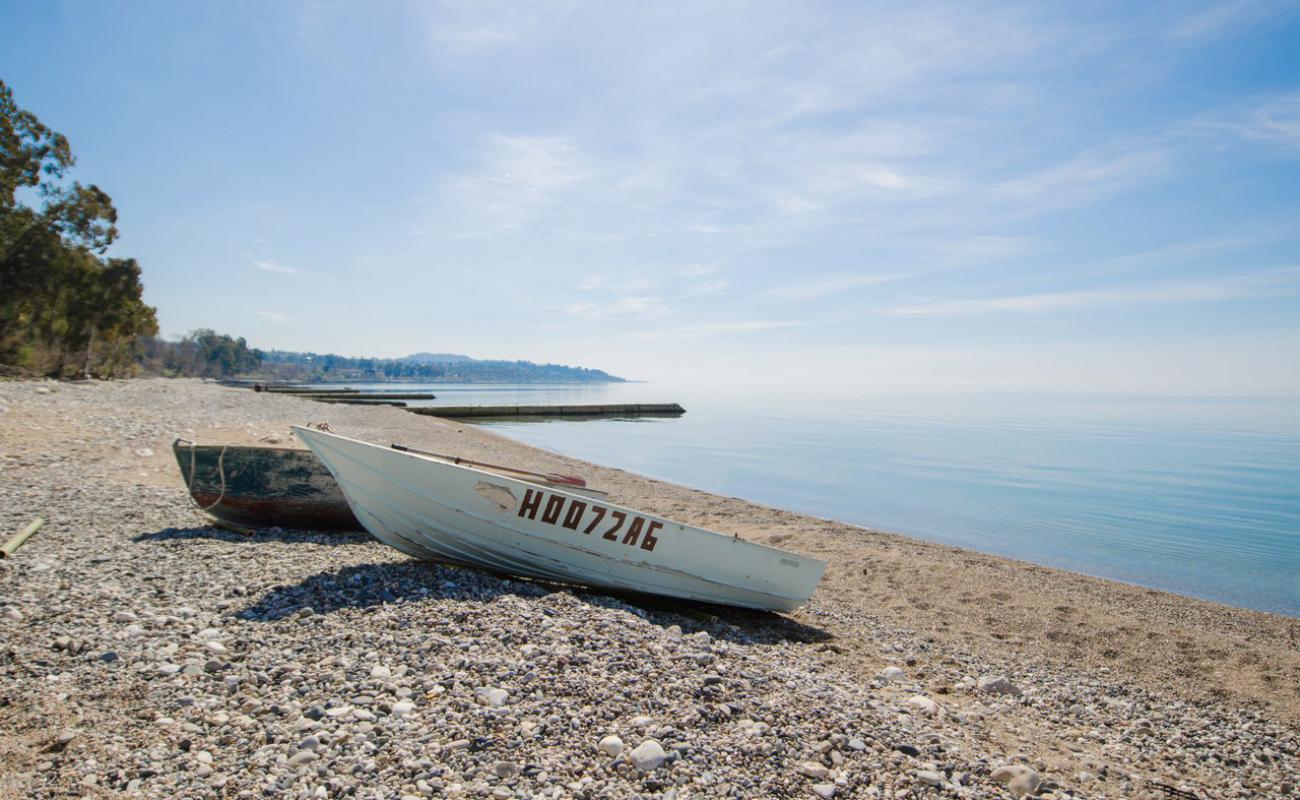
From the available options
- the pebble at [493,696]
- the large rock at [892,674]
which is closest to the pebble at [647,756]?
the pebble at [493,696]

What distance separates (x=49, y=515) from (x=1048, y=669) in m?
13.2

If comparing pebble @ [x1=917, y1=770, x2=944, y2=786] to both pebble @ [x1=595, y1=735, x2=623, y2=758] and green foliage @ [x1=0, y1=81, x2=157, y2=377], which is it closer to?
pebble @ [x1=595, y1=735, x2=623, y2=758]

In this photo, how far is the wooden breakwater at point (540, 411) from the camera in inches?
2304

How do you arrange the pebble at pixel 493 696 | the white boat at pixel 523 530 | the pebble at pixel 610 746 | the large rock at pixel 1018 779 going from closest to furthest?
the pebble at pixel 610 746
the large rock at pixel 1018 779
the pebble at pixel 493 696
the white boat at pixel 523 530

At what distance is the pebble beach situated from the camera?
12.1ft

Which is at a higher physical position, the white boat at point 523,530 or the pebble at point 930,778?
the white boat at point 523,530

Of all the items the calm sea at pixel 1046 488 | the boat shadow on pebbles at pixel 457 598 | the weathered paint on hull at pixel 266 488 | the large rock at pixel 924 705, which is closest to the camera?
the large rock at pixel 924 705

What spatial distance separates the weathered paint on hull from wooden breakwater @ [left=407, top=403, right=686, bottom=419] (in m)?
46.8

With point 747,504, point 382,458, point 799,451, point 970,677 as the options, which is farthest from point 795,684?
point 799,451

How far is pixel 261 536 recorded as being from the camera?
29.9 ft

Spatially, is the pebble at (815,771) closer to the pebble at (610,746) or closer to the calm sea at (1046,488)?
the pebble at (610,746)

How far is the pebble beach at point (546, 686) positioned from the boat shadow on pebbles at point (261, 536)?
7cm

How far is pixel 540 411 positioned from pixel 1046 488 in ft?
153

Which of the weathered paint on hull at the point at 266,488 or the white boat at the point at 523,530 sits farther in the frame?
the weathered paint on hull at the point at 266,488
